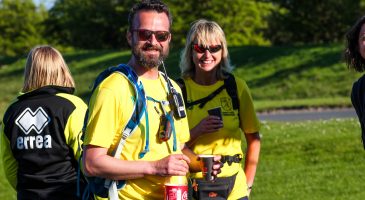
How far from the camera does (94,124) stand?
3.87 m

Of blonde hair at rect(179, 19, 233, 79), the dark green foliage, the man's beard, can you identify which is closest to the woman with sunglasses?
blonde hair at rect(179, 19, 233, 79)

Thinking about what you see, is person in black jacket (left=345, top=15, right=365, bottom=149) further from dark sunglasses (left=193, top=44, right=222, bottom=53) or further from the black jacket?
dark sunglasses (left=193, top=44, right=222, bottom=53)

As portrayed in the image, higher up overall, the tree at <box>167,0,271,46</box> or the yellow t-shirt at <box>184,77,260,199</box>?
the yellow t-shirt at <box>184,77,260,199</box>

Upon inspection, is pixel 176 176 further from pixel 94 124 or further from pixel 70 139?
pixel 70 139

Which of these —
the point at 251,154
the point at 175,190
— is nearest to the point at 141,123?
the point at 175,190

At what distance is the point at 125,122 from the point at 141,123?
0.09m

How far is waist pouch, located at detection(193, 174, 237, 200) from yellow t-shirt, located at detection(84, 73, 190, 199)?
1.43 metres

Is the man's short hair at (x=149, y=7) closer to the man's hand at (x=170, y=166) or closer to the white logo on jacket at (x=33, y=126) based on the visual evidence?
the man's hand at (x=170, y=166)

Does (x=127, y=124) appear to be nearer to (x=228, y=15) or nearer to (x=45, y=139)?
(x=45, y=139)

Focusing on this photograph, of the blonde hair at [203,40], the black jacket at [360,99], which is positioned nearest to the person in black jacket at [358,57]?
the black jacket at [360,99]

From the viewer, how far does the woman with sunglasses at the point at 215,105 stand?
5.61 metres

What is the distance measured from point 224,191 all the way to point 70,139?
3.83 feet

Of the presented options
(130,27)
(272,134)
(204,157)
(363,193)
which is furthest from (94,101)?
(272,134)

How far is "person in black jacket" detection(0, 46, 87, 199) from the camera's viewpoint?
5.45 meters
